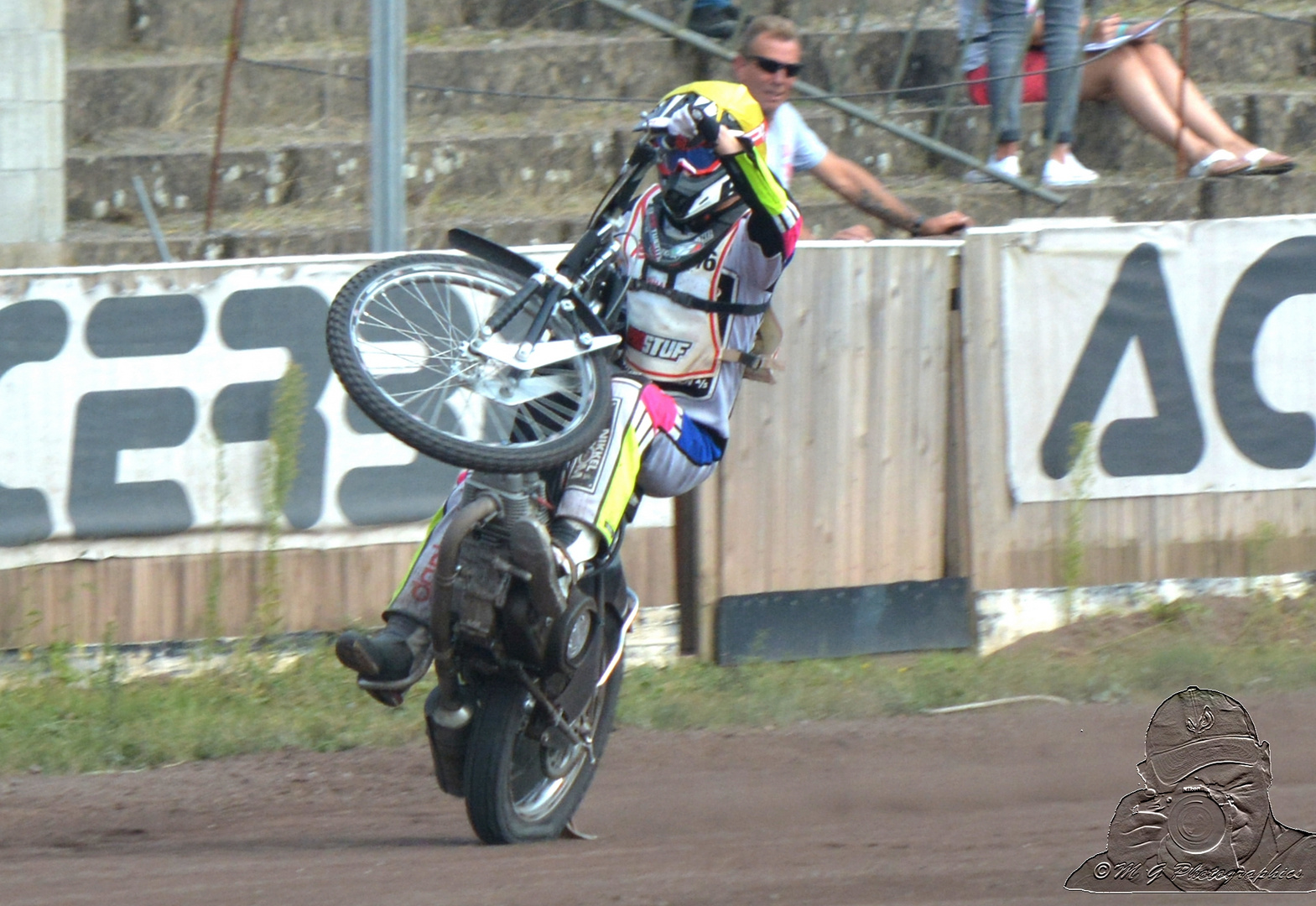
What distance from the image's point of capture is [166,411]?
6883mm

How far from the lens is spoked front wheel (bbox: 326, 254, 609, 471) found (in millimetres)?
4359

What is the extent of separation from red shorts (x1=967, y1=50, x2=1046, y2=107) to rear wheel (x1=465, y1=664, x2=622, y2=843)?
5.68 meters

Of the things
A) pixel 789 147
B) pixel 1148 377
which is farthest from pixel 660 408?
pixel 1148 377

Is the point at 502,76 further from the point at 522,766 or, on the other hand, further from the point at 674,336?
the point at 522,766

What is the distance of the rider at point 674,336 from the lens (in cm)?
466

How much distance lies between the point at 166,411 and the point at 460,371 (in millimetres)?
2701

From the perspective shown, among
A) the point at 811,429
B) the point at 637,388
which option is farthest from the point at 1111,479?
the point at 637,388

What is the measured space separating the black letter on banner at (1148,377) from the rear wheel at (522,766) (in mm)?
3238

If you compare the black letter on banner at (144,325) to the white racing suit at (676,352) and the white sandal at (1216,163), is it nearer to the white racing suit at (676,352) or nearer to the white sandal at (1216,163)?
the white racing suit at (676,352)

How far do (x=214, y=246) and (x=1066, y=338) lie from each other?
174 inches

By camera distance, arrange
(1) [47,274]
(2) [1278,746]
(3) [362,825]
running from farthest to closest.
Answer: (1) [47,274] → (2) [1278,746] → (3) [362,825]

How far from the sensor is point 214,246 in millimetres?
9148

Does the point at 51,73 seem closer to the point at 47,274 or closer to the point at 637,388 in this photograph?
the point at 47,274

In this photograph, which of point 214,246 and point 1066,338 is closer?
point 1066,338
